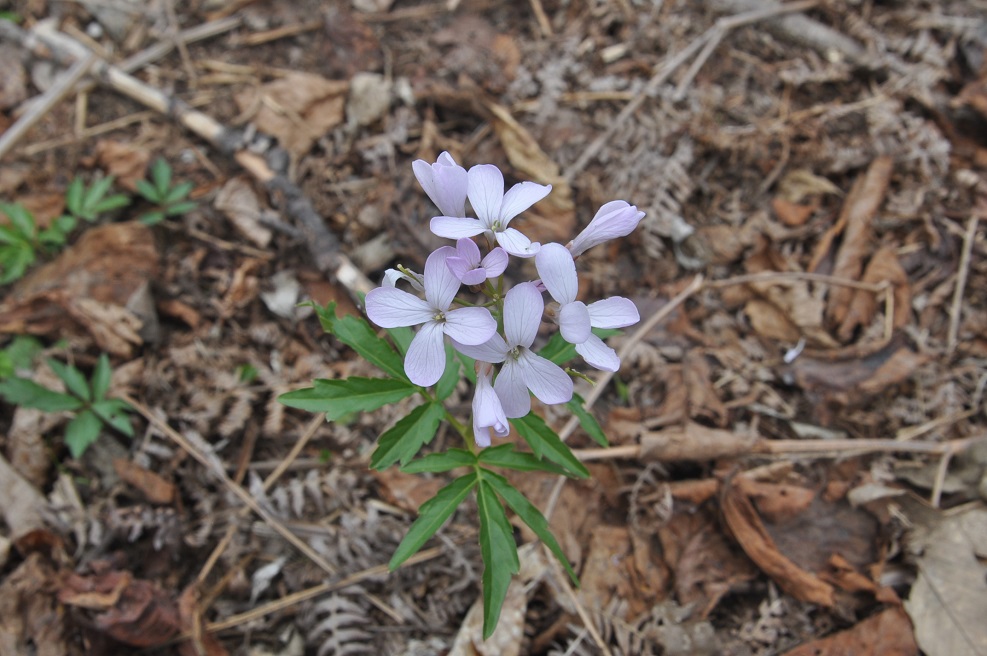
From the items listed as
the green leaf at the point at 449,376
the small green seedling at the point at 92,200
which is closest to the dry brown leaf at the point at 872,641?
the green leaf at the point at 449,376

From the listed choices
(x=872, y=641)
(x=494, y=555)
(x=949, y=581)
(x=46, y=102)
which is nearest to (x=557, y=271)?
(x=494, y=555)

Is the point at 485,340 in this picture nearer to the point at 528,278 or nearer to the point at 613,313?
the point at 613,313

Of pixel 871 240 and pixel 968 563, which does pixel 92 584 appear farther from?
pixel 871 240

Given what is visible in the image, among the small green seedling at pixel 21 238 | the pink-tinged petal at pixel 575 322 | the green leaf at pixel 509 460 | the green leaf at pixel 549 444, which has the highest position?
the pink-tinged petal at pixel 575 322

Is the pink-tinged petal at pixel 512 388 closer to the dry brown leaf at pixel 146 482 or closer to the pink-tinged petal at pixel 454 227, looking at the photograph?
the pink-tinged petal at pixel 454 227

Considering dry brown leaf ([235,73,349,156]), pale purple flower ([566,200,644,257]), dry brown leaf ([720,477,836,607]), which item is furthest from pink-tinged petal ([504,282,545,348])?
dry brown leaf ([235,73,349,156])

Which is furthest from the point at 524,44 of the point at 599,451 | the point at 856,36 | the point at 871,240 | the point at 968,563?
the point at 968,563
